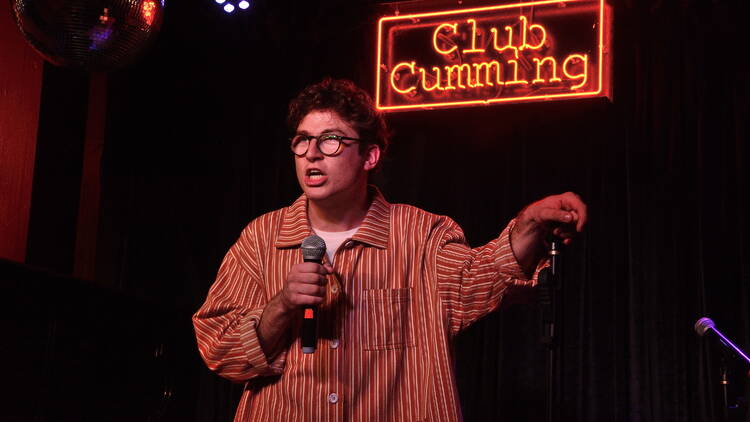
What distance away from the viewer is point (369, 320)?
9.30 ft

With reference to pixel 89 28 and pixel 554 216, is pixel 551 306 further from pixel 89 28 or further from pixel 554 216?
pixel 89 28

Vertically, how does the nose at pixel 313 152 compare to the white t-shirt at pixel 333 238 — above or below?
above

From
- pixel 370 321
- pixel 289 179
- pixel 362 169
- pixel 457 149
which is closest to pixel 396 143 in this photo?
pixel 457 149

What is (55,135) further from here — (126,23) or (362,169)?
(362,169)

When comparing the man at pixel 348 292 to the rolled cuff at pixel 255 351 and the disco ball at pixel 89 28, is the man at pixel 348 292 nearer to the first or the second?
the rolled cuff at pixel 255 351

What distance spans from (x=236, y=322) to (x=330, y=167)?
2.10 feet

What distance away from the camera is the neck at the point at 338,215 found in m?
3.04

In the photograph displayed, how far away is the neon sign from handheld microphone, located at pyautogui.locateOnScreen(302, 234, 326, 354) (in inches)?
102

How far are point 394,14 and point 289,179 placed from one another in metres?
1.26

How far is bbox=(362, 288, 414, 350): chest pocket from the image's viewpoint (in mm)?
2809

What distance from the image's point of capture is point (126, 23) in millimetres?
3092

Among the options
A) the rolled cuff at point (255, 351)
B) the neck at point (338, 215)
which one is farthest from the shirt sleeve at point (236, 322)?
the neck at point (338, 215)

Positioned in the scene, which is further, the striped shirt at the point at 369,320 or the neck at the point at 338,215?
the neck at the point at 338,215

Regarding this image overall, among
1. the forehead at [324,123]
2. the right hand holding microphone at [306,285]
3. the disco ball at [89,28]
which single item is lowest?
the right hand holding microphone at [306,285]
